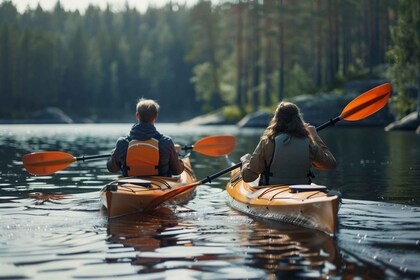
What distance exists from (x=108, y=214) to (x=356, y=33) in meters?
51.6

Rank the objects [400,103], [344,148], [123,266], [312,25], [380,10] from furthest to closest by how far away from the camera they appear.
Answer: [312,25] < [380,10] < [400,103] < [344,148] < [123,266]

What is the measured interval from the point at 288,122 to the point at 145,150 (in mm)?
2376

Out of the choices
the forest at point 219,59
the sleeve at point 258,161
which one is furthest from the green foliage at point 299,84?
the sleeve at point 258,161

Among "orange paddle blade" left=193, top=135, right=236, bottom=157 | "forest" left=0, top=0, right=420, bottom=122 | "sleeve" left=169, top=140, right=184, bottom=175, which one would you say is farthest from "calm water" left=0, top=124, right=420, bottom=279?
"forest" left=0, top=0, right=420, bottom=122

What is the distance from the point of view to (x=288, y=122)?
8.77 metres

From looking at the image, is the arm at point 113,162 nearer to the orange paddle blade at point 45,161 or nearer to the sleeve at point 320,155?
the orange paddle blade at point 45,161

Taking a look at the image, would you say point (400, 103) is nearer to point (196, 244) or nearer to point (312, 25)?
point (312, 25)

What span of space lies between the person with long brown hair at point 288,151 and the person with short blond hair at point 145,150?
1.67m

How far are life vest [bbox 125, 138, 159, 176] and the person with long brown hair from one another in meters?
1.69

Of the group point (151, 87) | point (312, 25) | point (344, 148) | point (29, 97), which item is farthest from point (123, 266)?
point (151, 87)

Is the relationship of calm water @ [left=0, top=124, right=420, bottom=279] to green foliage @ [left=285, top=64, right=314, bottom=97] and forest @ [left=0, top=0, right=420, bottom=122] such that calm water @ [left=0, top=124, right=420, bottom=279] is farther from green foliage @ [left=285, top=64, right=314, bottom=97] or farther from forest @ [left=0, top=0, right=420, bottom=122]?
green foliage @ [left=285, top=64, right=314, bottom=97]

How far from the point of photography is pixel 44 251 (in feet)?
23.1

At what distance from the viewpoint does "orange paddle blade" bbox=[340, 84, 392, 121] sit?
35.7 ft

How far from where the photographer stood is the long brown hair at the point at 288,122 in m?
8.71
